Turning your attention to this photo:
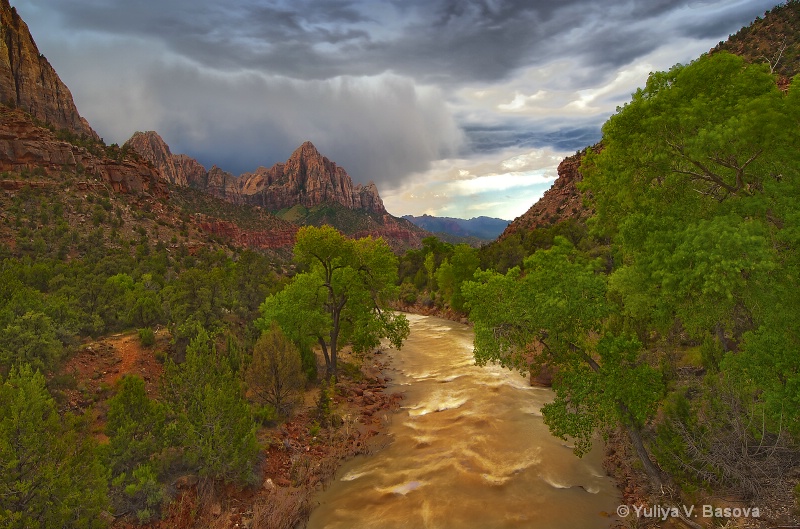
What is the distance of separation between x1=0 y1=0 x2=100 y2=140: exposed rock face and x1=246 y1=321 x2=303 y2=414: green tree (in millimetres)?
73587

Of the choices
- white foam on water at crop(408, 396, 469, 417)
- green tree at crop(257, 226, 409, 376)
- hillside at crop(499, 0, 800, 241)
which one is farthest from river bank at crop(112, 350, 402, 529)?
hillside at crop(499, 0, 800, 241)

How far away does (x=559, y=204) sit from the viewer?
9606 cm

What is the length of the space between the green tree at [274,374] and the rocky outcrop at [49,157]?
52832 mm

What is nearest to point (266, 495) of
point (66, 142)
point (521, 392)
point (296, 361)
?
point (296, 361)

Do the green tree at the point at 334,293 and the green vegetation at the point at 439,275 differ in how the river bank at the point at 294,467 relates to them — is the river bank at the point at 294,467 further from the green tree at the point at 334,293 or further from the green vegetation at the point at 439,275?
the green vegetation at the point at 439,275

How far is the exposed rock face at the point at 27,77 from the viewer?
67.8 m

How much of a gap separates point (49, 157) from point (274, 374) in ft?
185

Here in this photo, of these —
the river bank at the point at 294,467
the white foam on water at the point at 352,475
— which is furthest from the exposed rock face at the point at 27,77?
the white foam on water at the point at 352,475

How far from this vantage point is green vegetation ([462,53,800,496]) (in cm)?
902

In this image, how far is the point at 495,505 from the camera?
39.7 feet

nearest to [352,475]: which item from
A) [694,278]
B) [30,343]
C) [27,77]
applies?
[694,278]

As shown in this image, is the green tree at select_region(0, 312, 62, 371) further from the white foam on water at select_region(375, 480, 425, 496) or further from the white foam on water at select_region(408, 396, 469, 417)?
the white foam on water at select_region(408, 396, 469, 417)

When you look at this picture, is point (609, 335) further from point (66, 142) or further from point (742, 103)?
point (66, 142)

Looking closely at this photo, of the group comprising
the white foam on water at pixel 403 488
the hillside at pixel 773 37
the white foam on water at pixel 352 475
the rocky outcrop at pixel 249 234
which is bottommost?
the white foam on water at pixel 352 475
